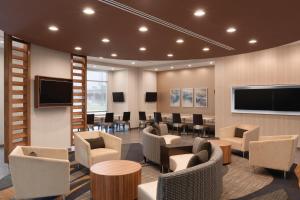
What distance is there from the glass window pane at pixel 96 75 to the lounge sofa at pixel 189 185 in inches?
405

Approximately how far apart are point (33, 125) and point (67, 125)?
110cm

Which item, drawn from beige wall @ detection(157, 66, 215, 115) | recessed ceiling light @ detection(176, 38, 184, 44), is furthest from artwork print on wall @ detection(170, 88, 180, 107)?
recessed ceiling light @ detection(176, 38, 184, 44)

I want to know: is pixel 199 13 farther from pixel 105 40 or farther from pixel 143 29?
pixel 105 40

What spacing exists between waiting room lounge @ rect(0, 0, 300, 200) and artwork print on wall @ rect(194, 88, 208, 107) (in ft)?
4.15

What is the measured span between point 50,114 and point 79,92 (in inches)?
56.3

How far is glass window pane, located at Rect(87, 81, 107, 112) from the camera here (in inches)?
493

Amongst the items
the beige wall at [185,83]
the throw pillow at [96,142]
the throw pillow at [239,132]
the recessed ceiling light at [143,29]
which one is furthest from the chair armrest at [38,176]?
the beige wall at [185,83]

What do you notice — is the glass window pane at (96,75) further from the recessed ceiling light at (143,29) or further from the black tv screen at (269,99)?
the recessed ceiling light at (143,29)

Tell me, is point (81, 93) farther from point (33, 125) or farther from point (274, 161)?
point (274, 161)

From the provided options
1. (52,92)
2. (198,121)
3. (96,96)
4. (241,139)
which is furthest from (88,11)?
(96,96)

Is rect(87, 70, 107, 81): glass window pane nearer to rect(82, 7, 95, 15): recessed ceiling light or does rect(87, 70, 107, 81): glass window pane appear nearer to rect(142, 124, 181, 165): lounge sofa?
rect(142, 124, 181, 165): lounge sofa

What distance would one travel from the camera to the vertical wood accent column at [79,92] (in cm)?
719

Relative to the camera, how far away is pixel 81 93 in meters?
7.41

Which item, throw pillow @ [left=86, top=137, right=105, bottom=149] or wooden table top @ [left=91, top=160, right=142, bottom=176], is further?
throw pillow @ [left=86, top=137, right=105, bottom=149]
